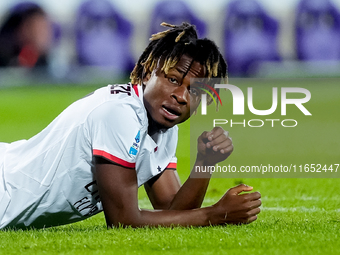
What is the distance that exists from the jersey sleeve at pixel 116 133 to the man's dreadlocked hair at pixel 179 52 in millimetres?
441

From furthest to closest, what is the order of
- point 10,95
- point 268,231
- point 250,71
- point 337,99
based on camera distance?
point 250,71 < point 10,95 < point 337,99 < point 268,231

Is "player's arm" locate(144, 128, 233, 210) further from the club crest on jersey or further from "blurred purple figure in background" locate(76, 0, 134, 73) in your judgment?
"blurred purple figure in background" locate(76, 0, 134, 73)

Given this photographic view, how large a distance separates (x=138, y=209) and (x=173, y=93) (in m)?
0.84

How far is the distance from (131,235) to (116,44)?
72.4 feet

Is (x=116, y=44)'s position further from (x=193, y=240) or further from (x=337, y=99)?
(x=193, y=240)

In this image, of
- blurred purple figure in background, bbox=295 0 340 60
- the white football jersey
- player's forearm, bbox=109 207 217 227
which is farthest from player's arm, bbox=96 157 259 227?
blurred purple figure in background, bbox=295 0 340 60

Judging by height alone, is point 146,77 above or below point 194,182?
above

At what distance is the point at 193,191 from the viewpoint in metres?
4.64

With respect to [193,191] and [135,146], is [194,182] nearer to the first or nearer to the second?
[193,191]

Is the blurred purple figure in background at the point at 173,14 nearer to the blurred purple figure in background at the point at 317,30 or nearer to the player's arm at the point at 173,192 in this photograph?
the blurred purple figure in background at the point at 317,30

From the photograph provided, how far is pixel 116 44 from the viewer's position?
1009 inches

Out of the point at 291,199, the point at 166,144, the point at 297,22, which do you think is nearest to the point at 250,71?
the point at 297,22

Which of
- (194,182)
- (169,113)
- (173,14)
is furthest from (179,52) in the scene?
(173,14)

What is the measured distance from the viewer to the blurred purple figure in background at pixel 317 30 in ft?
86.0
